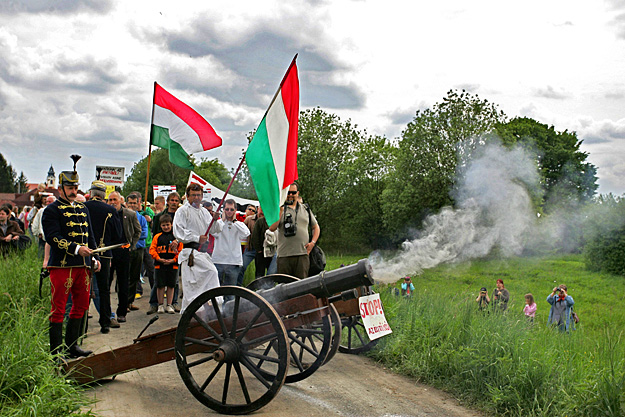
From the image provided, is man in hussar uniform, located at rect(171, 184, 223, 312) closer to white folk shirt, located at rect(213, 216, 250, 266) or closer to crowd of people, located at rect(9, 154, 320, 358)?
crowd of people, located at rect(9, 154, 320, 358)

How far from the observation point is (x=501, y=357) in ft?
18.5

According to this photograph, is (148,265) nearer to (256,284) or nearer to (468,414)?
(256,284)

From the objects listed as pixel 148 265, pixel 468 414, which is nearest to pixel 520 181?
pixel 148 265

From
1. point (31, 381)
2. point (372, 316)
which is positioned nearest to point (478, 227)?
point (372, 316)

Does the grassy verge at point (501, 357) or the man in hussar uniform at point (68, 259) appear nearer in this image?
the grassy verge at point (501, 357)

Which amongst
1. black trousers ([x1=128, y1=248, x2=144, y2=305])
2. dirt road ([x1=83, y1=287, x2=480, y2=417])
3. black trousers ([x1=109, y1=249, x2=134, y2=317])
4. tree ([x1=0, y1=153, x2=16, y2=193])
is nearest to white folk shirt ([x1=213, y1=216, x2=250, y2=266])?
black trousers ([x1=109, y1=249, x2=134, y2=317])

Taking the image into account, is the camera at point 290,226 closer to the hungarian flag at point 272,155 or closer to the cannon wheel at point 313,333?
the cannon wheel at point 313,333

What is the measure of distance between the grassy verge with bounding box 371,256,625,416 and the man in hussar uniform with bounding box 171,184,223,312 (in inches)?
92.9

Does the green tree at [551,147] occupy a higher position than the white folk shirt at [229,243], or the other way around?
the green tree at [551,147]

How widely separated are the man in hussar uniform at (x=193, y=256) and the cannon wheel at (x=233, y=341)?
2.07 meters

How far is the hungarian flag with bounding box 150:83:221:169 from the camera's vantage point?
861 centimetres

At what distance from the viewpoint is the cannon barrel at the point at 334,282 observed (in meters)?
4.89

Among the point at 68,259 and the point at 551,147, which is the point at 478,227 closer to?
the point at 68,259

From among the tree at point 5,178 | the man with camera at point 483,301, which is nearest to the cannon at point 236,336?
the man with camera at point 483,301
